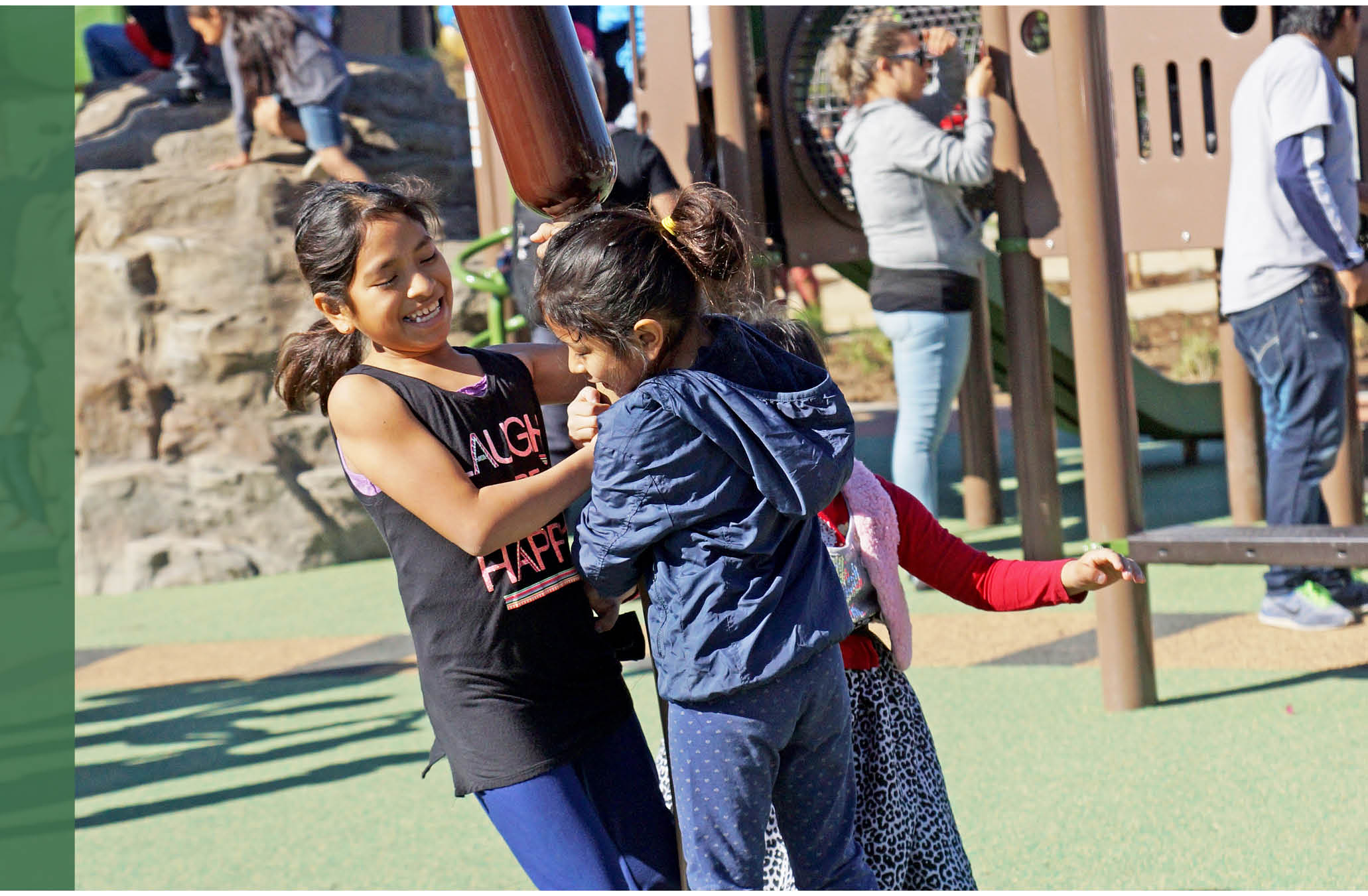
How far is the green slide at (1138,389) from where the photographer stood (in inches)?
282

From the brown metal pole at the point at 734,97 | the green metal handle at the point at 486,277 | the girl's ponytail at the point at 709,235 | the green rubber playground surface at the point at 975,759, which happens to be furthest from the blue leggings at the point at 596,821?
the green metal handle at the point at 486,277

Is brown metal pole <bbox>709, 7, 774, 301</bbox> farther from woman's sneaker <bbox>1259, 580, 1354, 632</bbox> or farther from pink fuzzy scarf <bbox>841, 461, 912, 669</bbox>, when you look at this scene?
pink fuzzy scarf <bbox>841, 461, 912, 669</bbox>

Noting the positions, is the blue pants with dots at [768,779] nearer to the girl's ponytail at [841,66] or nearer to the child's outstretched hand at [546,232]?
the child's outstretched hand at [546,232]

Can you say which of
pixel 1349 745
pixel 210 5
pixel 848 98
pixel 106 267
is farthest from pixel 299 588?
pixel 1349 745

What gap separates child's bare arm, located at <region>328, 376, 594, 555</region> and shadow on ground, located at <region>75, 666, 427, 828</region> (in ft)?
7.29

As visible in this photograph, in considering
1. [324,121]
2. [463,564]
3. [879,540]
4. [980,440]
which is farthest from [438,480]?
[324,121]

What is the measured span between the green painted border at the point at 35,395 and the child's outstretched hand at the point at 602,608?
299 cm

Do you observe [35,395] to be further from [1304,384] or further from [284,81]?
[1304,384]

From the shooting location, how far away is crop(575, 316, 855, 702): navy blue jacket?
5.95 feet

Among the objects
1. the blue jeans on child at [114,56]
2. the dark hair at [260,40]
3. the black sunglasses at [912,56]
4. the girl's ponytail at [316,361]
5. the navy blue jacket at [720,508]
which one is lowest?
the navy blue jacket at [720,508]

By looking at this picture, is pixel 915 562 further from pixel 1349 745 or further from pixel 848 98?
pixel 848 98

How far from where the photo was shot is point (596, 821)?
6.79ft

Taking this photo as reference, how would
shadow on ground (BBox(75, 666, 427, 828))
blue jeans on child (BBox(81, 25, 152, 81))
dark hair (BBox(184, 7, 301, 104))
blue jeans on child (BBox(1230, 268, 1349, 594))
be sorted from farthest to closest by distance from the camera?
blue jeans on child (BBox(81, 25, 152, 81)), dark hair (BBox(184, 7, 301, 104)), blue jeans on child (BBox(1230, 268, 1349, 594)), shadow on ground (BBox(75, 666, 427, 828))

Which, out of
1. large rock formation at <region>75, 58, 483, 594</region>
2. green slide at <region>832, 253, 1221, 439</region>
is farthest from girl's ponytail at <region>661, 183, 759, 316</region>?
large rock formation at <region>75, 58, 483, 594</region>
